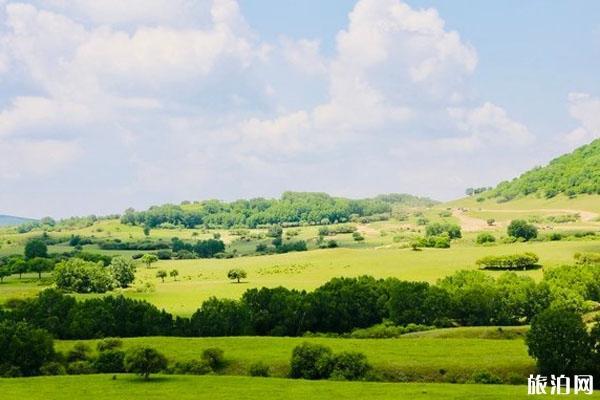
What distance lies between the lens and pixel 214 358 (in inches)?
3679

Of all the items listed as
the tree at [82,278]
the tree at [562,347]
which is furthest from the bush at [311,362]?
the tree at [82,278]

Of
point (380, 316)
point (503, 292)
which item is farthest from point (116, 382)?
point (503, 292)

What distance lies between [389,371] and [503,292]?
5049 cm

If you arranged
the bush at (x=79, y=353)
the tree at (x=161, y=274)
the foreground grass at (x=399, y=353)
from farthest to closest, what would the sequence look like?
the tree at (x=161, y=274), the bush at (x=79, y=353), the foreground grass at (x=399, y=353)

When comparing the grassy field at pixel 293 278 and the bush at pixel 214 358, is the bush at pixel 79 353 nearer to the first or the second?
the bush at pixel 214 358

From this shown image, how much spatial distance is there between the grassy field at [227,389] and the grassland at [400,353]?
266 inches

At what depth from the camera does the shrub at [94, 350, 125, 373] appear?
306 feet

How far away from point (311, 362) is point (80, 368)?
29645 millimetres

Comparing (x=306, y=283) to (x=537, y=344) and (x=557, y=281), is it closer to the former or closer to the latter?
(x=557, y=281)

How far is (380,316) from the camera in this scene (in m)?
129

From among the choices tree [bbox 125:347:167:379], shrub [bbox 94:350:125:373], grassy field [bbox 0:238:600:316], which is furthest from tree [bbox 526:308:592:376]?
grassy field [bbox 0:238:600:316]

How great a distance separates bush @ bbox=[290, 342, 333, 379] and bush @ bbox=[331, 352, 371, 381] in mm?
944

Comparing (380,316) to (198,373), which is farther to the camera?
(380,316)

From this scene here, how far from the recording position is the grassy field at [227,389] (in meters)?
73.0
